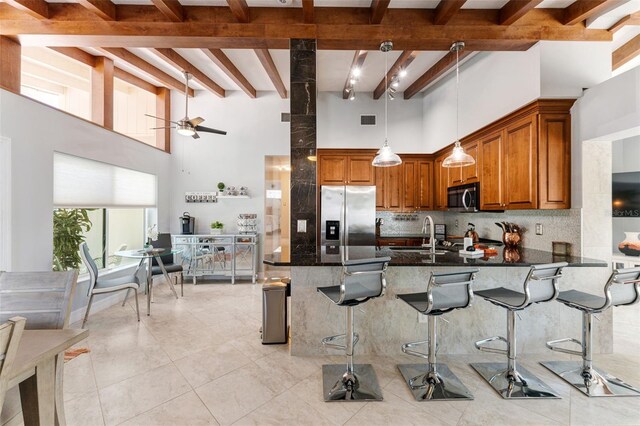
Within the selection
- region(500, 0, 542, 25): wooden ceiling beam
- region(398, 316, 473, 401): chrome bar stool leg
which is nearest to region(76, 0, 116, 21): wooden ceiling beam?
region(500, 0, 542, 25): wooden ceiling beam

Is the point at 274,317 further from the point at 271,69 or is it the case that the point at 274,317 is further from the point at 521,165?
the point at 271,69

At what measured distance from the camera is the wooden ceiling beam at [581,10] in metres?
2.68

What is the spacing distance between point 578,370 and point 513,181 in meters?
1.88

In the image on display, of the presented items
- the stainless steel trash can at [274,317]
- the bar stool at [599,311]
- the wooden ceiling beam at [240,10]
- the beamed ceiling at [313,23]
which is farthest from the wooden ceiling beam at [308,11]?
the bar stool at [599,311]

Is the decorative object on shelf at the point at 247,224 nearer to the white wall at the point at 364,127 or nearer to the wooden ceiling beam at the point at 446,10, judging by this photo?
the white wall at the point at 364,127

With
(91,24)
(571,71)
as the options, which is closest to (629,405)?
(571,71)

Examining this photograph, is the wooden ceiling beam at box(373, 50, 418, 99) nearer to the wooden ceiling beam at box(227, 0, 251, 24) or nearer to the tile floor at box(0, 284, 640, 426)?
the wooden ceiling beam at box(227, 0, 251, 24)

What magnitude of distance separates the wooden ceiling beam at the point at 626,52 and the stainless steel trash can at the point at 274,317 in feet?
16.5

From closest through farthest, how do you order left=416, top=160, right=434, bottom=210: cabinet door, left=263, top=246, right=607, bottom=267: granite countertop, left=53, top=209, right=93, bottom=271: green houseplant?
left=263, top=246, right=607, bottom=267: granite countertop, left=53, top=209, right=93, bottom=271: green houseplant, left=416, top=160, right=434, bottom=210: cabinet door

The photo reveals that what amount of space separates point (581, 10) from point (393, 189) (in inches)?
126

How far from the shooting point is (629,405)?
203cm

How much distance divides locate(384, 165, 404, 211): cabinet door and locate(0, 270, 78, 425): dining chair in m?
4.60

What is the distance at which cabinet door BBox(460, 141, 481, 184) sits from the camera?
3803 mm

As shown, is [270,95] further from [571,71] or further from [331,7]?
[571,71]
